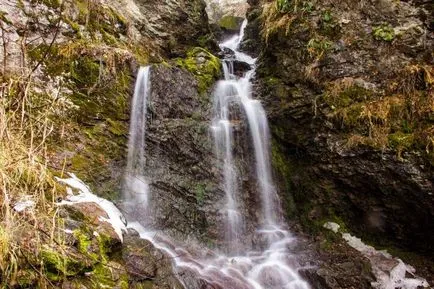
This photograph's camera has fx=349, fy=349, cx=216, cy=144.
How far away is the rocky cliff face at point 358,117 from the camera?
562cm

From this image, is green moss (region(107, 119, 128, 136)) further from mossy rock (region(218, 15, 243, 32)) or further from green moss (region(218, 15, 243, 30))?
green moss (region(218, 15, 243, 30))

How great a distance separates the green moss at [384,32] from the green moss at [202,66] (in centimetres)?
369

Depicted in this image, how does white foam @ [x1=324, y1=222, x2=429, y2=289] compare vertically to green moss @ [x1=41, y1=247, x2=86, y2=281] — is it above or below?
below

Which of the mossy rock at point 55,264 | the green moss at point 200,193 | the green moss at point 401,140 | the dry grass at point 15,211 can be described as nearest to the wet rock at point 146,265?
the mossy rock at point 55,264

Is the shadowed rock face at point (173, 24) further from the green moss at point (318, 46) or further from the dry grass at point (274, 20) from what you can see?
the green moss at point (318, 46)

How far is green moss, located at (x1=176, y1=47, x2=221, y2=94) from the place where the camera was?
8255mm

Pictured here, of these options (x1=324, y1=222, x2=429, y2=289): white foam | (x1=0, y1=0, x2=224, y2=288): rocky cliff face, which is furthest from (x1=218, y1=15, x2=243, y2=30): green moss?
(x1=324, y1=222, x2=429, y2=289): white foam

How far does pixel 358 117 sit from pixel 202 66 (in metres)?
4.10

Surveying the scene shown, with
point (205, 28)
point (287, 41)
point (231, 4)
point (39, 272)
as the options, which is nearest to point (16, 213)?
point (39, 272)

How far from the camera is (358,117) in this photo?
6016 millimetres

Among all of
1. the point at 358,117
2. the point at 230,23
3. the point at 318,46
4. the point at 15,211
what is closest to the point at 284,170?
the point at 358,117

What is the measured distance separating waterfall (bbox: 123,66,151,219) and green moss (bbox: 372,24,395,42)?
4.52 m

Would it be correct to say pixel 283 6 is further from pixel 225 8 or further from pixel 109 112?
pixel 225 8

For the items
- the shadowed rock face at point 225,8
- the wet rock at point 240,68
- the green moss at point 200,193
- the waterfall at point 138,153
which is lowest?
the green moss at point 200,193
